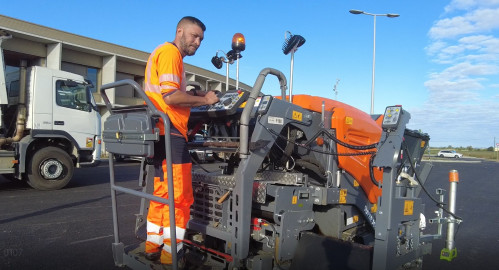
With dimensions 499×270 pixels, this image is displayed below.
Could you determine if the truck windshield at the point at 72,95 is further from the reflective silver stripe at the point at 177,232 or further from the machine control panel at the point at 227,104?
the reflective silver stripe at the point at 177,232

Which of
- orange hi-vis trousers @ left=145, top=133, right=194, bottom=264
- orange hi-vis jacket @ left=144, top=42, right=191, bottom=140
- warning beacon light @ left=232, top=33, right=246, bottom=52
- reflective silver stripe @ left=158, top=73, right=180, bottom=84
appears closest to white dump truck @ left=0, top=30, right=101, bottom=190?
warning beacon light @ left=232, top=33, right=246, bottom=52

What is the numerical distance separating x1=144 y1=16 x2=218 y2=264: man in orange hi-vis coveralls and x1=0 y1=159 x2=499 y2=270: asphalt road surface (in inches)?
57.9

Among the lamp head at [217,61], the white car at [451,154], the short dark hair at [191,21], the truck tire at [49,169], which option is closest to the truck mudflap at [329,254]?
the short dark hair at [191,21]

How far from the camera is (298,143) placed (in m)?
3.43

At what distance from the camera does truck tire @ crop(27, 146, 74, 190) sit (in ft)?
30.4

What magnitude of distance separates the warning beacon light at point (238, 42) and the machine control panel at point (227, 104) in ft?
2.17

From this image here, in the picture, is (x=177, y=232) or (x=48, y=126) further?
(x=48, y=126)

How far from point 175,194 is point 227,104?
94 centimetres

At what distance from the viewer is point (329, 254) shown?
10.0ft

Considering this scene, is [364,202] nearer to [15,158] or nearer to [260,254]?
[260,254]

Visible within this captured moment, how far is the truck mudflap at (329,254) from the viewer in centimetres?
295

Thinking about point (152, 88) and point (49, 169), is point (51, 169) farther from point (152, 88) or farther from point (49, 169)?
point (152, 88)

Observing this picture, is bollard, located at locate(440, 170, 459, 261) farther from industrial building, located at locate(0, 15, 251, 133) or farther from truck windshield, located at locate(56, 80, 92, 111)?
industrial building, located at locate(0, 15, 251, 133)

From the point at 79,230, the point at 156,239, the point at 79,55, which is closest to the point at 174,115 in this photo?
the point at 156,239
